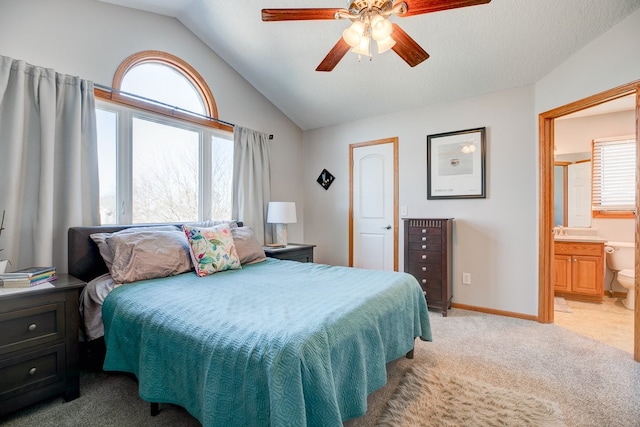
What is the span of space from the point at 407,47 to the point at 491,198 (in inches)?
83.7

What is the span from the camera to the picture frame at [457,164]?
3330 mm

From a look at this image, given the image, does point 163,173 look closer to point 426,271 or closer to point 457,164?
point 426,271

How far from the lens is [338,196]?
14.5ft

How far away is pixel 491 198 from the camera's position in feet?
10.7

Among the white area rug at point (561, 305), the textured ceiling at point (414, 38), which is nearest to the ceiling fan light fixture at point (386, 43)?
the textured ceiling at point (414, 38)

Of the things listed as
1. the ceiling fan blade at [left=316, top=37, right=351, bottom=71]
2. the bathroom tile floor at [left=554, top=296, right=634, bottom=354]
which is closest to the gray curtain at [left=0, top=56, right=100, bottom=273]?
the ceiling fan blade at [left=316, top=37, right=351, bottom=71]

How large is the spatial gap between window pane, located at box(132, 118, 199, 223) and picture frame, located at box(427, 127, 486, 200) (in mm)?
2873

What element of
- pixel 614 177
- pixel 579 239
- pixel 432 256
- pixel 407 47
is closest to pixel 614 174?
pixel 614 177

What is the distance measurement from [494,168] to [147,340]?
11.7ft

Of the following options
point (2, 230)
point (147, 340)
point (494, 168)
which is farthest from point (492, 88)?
point (2, 230)

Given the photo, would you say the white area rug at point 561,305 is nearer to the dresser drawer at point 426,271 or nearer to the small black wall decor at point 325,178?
the dresser drawer at point 426,271

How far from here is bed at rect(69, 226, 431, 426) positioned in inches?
42.9

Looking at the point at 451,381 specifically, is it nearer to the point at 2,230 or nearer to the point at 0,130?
the point at 2,230

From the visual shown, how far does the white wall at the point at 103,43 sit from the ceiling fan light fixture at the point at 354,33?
2.20m
